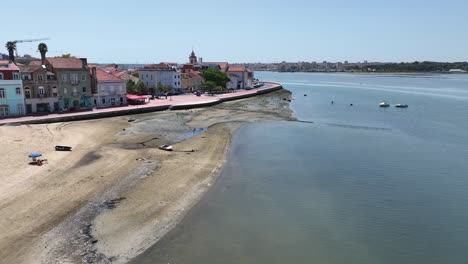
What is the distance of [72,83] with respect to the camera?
197ft

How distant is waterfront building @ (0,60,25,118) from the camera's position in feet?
165

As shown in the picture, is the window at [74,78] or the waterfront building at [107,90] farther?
the waterfront building at [107,90]

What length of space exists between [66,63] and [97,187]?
1563 inches

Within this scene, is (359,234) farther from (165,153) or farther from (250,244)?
(165,153)

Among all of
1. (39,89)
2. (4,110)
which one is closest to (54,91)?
(39,89)

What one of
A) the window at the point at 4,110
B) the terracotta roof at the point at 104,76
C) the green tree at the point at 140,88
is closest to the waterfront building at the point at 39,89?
the window at the point at 4,110

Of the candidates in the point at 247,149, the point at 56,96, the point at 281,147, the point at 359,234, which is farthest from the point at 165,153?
the point at 56,96

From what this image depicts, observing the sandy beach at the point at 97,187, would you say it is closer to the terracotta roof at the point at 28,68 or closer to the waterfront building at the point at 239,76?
the terracotta roof at the point at 28,68

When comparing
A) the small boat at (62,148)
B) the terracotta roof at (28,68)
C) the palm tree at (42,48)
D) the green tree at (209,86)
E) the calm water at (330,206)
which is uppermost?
the palm tree at (42,48)

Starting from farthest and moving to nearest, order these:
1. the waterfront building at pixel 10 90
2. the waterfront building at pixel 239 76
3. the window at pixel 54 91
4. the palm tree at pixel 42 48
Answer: the waterfront building at pixel 239 76, the palm tree at pixel 42 48, the window at pixel 54 91, the waterfront building at pixel 10 90

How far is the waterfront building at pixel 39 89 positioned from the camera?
5381 centimetres

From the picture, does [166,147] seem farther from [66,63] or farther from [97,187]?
[66,63]

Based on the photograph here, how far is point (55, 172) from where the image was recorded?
3028cm

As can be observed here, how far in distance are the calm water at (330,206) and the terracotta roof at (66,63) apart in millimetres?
30694
